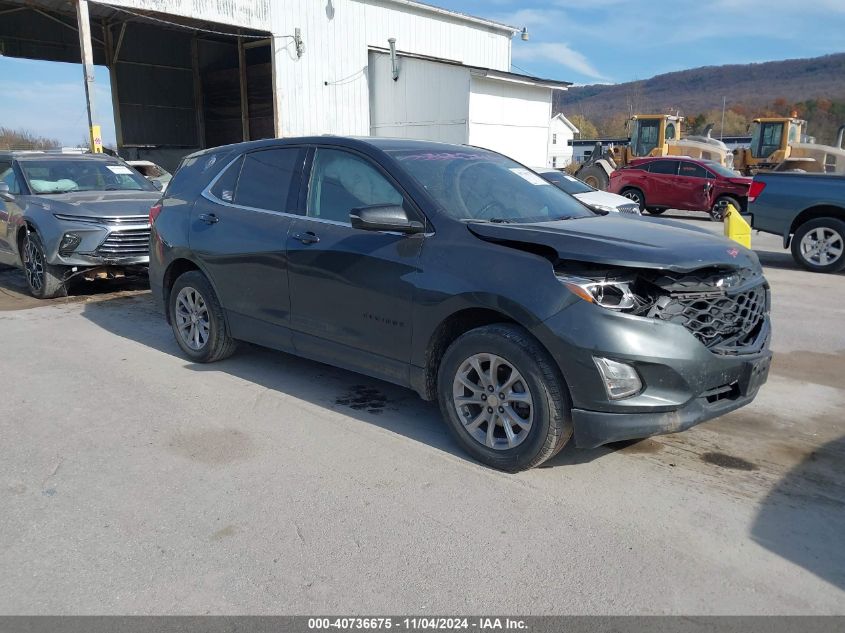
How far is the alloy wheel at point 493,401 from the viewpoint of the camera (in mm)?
3818

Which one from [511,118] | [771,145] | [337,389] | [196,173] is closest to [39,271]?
[196,173]

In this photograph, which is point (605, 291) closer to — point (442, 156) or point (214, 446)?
point (442, 156)

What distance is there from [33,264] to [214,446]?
573 centimetres

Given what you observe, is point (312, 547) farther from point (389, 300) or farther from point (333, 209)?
point (333, 209)

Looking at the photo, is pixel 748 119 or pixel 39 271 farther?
pixel 748 119

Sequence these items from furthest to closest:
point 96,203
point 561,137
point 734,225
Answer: point 561,137 < point 734,225 < point 96,203

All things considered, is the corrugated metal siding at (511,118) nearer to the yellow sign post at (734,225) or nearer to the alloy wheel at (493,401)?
the yellow sign post at (734,225)

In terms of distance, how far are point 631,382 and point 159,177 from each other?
15.6 metres

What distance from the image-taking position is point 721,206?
18.9 meters

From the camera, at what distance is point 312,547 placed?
127 inches

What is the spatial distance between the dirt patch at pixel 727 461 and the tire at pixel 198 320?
3670 millimetres

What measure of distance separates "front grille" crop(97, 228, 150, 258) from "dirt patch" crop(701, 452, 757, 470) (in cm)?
653

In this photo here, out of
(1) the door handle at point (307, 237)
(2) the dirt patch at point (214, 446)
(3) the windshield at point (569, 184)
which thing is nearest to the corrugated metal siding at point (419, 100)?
(3) the windshield at point (569, 184)

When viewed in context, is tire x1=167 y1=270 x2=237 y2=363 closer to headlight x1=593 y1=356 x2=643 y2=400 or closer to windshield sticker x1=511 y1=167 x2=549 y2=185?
windshield sticker x1=511 y1=167 x2=549 y2=185
